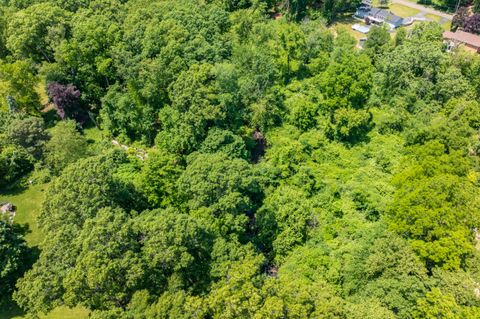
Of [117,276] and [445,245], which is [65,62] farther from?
[445,245]

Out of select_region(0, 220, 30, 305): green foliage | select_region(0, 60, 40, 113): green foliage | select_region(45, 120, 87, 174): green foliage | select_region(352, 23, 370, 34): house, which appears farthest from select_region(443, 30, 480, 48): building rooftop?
select_region(0, 220, 30, 305): green foliage

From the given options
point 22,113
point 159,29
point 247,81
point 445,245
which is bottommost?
point 22,113

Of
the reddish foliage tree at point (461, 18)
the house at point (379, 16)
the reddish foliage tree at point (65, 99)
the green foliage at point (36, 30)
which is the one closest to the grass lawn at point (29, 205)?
the reddish foliage tree at point (65, 99)

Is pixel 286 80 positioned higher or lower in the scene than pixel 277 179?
higher

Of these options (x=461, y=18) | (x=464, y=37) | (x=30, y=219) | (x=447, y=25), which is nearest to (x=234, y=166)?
(x=30, y=219)

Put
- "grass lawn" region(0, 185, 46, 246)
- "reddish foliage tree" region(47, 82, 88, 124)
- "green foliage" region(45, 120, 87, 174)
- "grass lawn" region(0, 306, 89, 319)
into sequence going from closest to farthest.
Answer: "grass lawn" region(0, 306, 89, 319)
"grass lawn" region(0, 185, 46, 246)
"green foliage" region(45, 120, 87, 174)
"reddish foliage tree" region(47, 82, 88, 124)

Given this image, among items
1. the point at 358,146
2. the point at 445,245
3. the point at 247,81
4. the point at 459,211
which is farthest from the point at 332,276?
the point at 247,81

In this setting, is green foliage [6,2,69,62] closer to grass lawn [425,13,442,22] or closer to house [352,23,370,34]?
house [352,23,370,34]
